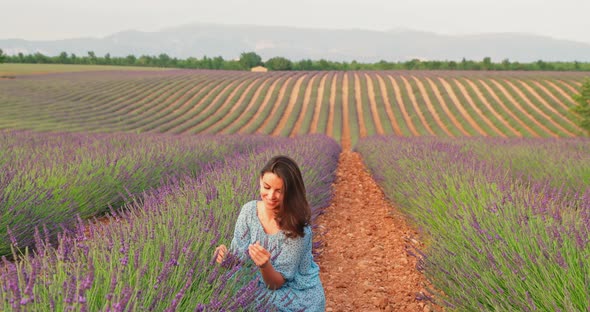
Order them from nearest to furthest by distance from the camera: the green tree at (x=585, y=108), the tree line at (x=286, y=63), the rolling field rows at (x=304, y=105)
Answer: the green tree at (x=585, y=108) < the rolling field rows at (x=304, y=105) < the tree line at (x=286, y=63)

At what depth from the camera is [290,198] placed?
6.57 ft

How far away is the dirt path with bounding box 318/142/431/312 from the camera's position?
3.37 metres

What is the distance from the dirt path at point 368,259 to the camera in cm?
337

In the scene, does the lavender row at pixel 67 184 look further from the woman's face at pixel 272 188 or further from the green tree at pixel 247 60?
Answer: the green tree at pixel 247 60

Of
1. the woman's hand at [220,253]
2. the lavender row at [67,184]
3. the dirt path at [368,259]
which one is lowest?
the dirt path at [368,259]

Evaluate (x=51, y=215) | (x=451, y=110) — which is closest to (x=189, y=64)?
(x=451, y=110)

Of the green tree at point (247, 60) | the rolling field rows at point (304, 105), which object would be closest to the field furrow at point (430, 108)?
the rolling field rows at point (304, 105)

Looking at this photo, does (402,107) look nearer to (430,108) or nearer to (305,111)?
(430,108)

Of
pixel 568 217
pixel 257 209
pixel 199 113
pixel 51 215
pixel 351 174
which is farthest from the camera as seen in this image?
pixel 199 113

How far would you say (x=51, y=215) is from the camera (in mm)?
4008

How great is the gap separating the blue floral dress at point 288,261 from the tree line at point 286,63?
56.8 metres

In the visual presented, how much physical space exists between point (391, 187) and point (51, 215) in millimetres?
4338

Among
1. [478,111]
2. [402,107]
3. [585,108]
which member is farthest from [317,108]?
[585,108]

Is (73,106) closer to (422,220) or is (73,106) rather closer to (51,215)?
(51,215)
